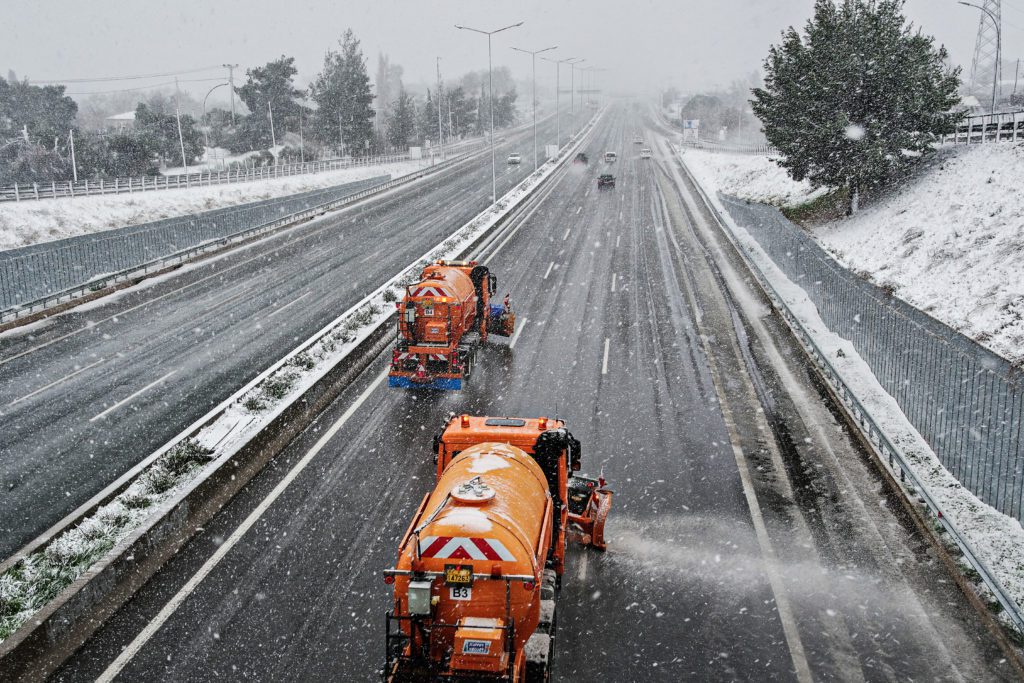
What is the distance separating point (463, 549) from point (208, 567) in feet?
17.7

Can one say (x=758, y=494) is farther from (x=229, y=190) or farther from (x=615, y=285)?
(x=229, y=190)

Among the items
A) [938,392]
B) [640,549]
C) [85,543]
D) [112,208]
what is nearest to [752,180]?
[112,208]

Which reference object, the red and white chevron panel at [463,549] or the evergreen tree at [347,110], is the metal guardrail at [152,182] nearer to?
the evergreen tree at [347,110]

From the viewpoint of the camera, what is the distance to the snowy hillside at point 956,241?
20.7 metres

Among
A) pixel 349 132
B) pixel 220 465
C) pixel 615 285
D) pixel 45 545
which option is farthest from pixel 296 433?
pixel 349 132

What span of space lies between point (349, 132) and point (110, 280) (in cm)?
6924

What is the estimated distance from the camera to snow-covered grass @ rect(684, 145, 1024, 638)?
10.4m

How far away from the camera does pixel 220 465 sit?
1279cm

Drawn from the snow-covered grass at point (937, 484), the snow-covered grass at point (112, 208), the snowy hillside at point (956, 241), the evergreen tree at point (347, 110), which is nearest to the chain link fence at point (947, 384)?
the snow-covered grass at point (937, 484)

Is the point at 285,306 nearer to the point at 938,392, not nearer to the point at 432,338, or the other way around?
the point at 432,338

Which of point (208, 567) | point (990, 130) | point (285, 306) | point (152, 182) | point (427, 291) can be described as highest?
point (990, 130)

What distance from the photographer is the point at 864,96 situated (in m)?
34.3

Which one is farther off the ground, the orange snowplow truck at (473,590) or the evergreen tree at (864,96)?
the evergreen tree at (864,96)

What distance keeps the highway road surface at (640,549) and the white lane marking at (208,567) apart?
33mm
